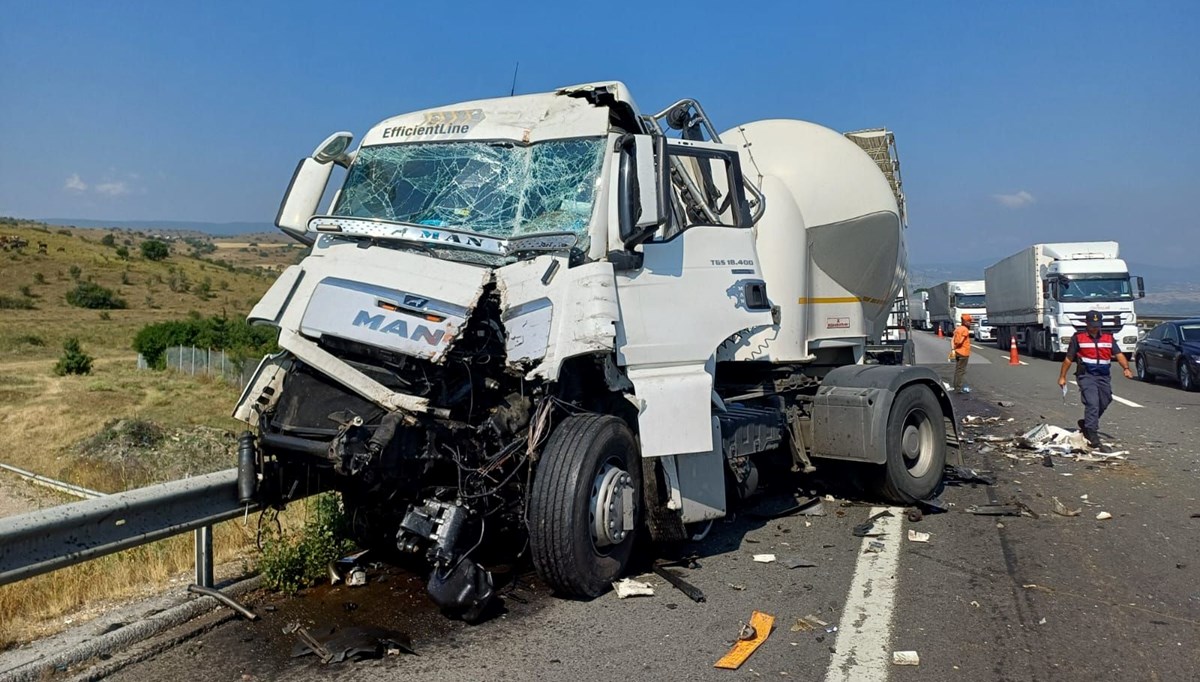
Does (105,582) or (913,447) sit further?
(913,447)

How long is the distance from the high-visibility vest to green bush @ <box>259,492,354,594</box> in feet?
29.7

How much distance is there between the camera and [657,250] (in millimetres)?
6051

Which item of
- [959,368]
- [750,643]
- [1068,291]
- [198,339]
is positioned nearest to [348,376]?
[750,643]

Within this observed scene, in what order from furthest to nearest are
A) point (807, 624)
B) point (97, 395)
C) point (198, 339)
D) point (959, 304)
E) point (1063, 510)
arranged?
point (959, 304) < point (198, 339) < point (97, 395) < point (1063, 510) < point (807, 624)

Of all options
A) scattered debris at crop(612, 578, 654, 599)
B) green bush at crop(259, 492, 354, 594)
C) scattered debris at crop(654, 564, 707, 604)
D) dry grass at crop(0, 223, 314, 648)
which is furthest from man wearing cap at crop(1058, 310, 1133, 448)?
dry grass at crop(0, 223, 314, 648)

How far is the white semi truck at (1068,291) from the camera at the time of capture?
27062 millimetres

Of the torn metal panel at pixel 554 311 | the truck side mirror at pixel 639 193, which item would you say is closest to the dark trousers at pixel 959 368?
the truck side mirror at pixel 639 193

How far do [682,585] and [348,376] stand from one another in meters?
2.33

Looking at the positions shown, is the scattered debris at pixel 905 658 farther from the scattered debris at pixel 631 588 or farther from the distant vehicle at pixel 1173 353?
the distant vehicle at pixel 1173 353

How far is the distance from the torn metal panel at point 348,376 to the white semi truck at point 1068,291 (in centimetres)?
2432

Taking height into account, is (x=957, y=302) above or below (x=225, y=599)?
above

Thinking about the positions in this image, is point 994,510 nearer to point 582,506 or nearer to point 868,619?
point 868,619

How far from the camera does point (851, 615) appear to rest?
200 inches

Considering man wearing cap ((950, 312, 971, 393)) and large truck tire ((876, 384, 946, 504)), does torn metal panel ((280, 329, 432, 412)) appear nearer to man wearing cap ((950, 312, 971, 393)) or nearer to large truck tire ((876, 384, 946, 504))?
large truck tire ((876, 384, 946, 504))
